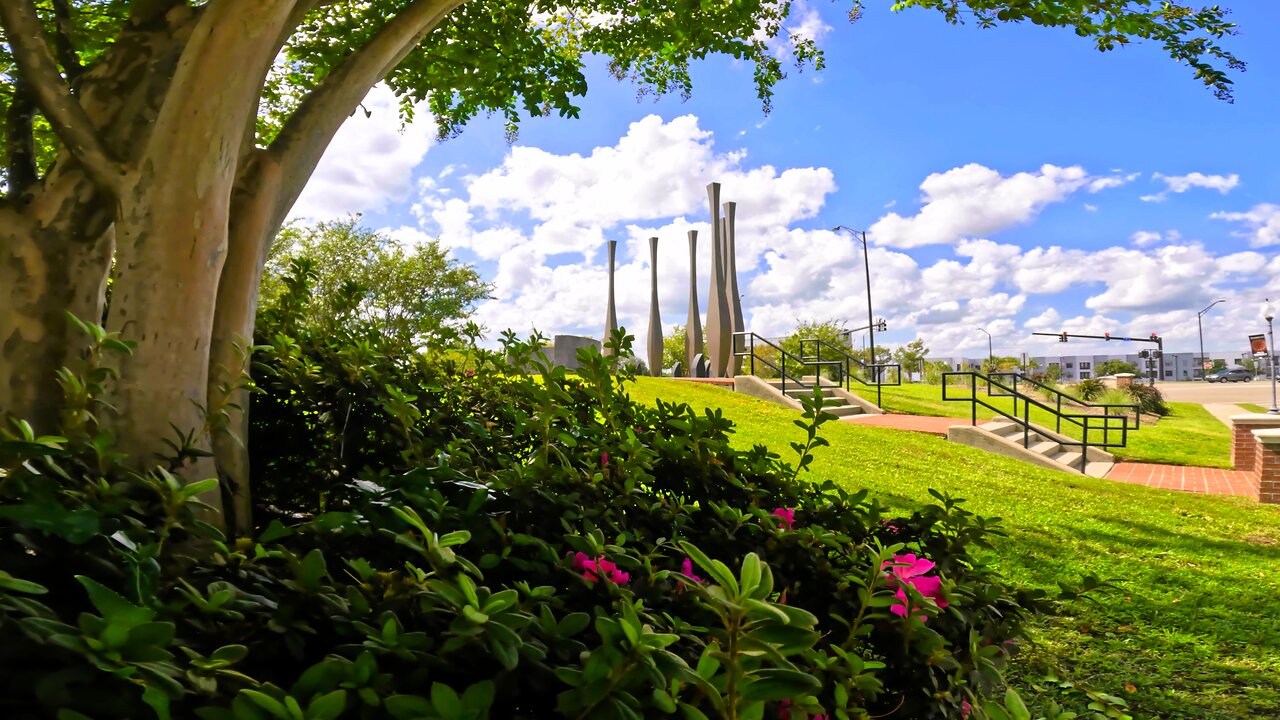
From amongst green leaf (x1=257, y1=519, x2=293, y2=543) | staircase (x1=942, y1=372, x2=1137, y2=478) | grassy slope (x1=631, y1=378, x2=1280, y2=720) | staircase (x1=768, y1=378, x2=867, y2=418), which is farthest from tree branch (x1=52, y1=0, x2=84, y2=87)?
staircase (x1=768, y1=378, x2=867, y2=418)

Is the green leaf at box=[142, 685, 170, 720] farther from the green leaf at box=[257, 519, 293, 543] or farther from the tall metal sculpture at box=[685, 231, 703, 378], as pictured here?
the tall metal sculpture at box=[685, 231, 703, 378]

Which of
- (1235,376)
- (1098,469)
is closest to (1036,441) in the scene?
(1098,469)

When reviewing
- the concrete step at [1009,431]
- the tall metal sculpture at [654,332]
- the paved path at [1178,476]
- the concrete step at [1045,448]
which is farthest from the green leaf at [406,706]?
the tall metal sculpture at [654,332]

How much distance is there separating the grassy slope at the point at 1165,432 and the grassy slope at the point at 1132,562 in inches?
153

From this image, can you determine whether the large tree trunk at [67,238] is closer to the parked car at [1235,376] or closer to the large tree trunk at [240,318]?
the large tree trunk at [240,318]

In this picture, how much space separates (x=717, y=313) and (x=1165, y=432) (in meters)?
10.8

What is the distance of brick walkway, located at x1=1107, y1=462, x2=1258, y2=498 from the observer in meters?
8.87

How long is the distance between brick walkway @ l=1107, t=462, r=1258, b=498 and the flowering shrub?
9538 mm

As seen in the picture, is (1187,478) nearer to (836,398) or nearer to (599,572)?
(836,398)

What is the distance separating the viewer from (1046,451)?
37.5ft

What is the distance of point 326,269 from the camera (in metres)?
28.4

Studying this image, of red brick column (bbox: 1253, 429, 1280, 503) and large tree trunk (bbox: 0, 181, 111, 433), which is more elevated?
large tree trunk (bbox: 0, 181, 111, 433)

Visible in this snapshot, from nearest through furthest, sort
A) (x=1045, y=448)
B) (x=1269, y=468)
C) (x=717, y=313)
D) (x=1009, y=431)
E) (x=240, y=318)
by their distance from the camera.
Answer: (x=240, y=318)
(x=1269, y=468)
(x=1045, y=448)
(x=1009, y=431)
(x=717, y=313)

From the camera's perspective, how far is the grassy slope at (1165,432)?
38.3 feet
